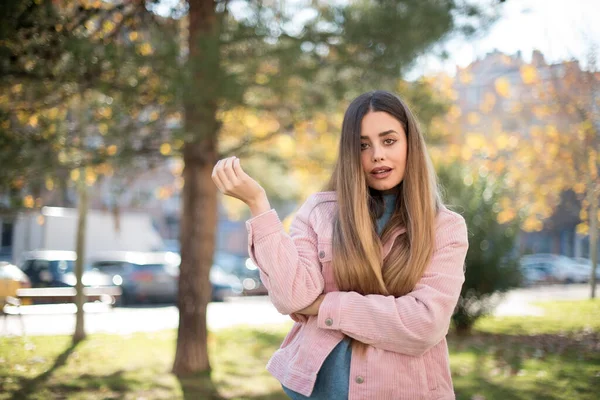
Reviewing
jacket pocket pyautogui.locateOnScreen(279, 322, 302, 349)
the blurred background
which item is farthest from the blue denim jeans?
the blurred background

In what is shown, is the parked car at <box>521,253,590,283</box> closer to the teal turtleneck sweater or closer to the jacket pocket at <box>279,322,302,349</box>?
the jacket pocket at <box>279,322,302,349</box>

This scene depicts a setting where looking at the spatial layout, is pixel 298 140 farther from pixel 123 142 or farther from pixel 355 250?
pixel 355 250

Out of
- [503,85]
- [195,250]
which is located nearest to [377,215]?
[195,250]

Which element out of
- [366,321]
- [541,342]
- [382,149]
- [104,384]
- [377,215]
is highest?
[382,149]

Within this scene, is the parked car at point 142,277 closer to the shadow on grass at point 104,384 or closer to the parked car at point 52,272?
the parked car at point 52,272

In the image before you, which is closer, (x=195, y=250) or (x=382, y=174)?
(x=382, y=174)

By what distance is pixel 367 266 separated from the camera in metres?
2.08

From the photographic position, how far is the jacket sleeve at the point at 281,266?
1992mm

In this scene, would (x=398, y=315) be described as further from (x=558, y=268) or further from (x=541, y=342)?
(x=558, y=268)

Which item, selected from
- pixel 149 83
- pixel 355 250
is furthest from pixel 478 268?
pixel 355 250

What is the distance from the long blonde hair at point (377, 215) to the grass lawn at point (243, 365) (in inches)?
185

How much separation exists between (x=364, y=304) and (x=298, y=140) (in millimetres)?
9487

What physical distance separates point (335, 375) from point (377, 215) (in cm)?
55

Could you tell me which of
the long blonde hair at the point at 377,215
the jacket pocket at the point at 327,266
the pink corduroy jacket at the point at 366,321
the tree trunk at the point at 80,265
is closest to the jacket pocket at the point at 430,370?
the pink corduroy jacket at the point at 366,321
